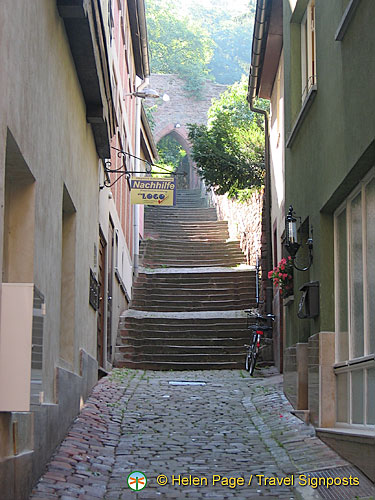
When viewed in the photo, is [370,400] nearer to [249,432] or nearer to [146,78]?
[249,432]

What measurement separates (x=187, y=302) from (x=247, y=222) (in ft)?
12.1

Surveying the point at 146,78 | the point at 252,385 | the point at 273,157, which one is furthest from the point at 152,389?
the point at 146,78

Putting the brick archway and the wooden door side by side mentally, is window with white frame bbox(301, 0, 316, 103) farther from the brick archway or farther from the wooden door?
the brick archway

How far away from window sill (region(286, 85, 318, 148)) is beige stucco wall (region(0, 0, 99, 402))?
265 centimetres

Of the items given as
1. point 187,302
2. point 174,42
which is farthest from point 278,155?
point 174,42

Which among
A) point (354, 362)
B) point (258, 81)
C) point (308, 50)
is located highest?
point (258, 81)

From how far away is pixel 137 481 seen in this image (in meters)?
6.86

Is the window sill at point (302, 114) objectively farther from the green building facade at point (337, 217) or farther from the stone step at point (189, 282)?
the stone step at point (189, 282)

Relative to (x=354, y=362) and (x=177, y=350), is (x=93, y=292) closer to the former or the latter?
(x=177, y=350)

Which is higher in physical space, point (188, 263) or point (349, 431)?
point (188, 263)

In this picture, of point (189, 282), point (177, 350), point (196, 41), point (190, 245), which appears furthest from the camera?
point (196, 41)

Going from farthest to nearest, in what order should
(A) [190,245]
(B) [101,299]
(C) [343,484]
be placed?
1. (A) [190,245]
2. (B) [101,299]
3. (C) [343,484]

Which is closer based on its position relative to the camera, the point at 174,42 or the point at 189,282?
the point at 189,282

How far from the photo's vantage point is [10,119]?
5.27 meters
